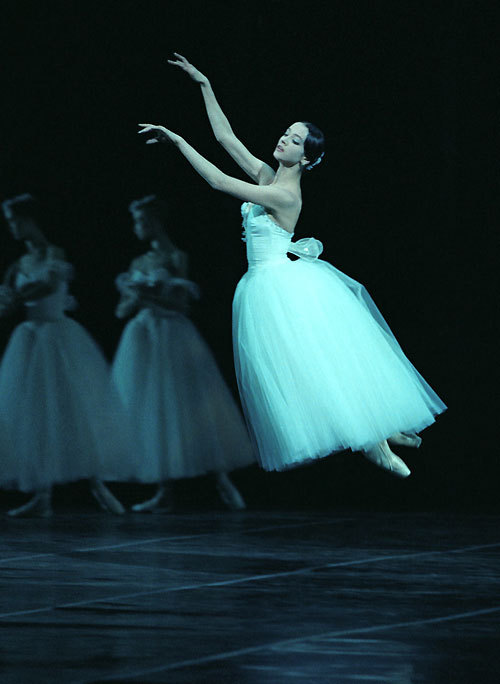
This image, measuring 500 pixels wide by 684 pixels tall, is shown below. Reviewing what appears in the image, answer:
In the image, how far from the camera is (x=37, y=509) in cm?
586

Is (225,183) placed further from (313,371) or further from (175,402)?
(175,402)

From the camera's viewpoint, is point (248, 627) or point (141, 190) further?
point (141, 190)

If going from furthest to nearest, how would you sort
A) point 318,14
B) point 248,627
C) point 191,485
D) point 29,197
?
point 318,14 < point 191,485 < point 29,197 < point 248,627

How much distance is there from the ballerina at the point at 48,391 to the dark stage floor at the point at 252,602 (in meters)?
0.38

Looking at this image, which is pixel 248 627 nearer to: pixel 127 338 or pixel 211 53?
pixel 127 338

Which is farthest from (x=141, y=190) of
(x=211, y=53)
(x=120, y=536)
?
(x=120, y=536)

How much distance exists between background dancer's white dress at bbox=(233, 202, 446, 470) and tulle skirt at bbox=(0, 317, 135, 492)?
1639 millimetres

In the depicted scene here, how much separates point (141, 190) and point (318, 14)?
1.45 meters

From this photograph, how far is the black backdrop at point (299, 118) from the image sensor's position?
815 cm

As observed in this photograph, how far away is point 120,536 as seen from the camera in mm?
5090

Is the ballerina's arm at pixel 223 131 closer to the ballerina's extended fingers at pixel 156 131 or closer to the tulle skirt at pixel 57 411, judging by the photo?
the ballerina's extended fingers at pixel 156 131

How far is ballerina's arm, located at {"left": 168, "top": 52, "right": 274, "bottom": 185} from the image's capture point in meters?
4.32

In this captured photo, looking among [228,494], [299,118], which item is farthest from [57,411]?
[299,118]

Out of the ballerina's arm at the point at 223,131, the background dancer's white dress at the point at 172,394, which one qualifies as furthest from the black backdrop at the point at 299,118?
the ballerina's arm at the point at 223,131
